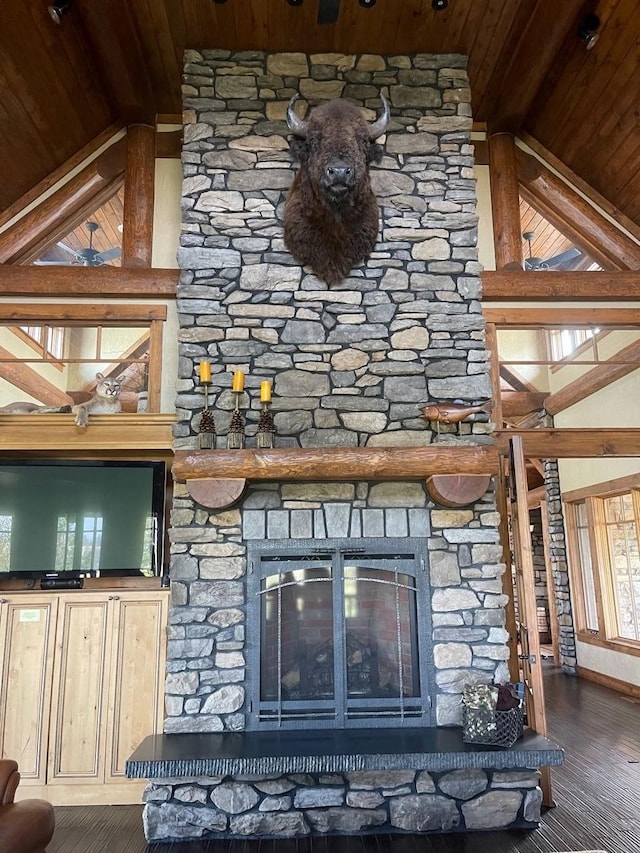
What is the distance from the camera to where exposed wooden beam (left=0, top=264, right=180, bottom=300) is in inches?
189

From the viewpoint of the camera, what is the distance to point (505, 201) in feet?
17.4

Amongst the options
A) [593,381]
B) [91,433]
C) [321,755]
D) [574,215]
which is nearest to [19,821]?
[321,755]

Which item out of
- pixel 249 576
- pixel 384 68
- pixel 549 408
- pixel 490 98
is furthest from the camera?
pixel 549 408

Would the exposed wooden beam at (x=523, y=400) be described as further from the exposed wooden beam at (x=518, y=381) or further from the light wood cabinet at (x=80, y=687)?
the light wood cabinet at (x=80, y=687)

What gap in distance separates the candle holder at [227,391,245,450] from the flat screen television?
85 centimetres

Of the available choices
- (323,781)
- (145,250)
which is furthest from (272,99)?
(323,781)

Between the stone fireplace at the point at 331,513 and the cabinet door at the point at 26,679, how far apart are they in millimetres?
1017

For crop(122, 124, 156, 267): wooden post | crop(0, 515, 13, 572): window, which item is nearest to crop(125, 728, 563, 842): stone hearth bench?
crop(0, 515, 13, 572): window

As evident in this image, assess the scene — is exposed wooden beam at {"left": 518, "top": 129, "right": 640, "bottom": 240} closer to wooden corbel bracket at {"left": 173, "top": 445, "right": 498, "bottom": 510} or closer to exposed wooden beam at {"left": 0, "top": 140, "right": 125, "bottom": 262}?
wooden corbel bracket at {"left": 173, "top": 445, "right": 498, "bottom": 510}

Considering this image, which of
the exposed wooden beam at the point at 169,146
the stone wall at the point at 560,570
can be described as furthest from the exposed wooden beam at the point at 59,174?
the stone wall at the point at 560,570

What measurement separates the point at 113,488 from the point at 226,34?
3.47 metres

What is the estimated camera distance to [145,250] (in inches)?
198

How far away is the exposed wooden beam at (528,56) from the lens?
175 inches

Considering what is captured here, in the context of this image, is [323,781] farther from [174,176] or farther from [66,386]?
[174,176]
